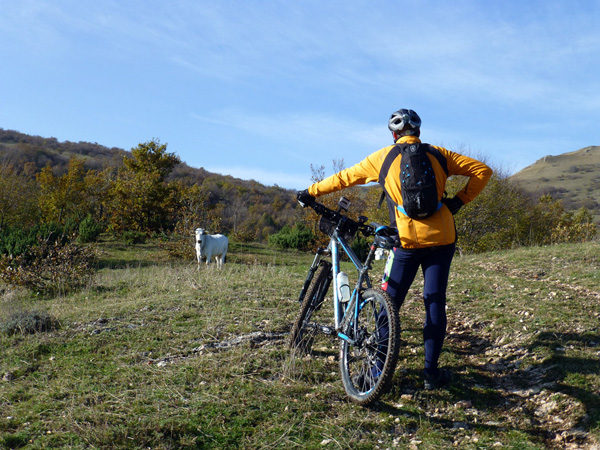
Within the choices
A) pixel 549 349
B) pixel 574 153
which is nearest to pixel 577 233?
pixel 549 349

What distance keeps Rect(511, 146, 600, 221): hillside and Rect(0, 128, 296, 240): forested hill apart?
30.5m

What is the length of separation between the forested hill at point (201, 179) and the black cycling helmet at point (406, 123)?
33194 millimetres

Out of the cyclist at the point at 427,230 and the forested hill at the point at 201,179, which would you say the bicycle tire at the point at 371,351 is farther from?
the forested hill at the point at 201,179

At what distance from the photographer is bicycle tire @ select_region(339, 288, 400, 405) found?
3.29 m

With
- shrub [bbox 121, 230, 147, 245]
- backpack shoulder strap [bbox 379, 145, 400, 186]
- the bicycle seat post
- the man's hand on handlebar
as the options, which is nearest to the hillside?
shrub [bbox 121, 230, 147, 245]

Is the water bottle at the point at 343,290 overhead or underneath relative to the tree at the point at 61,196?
underneath

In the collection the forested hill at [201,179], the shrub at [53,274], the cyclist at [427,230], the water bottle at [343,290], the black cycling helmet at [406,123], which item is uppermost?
the forested hill at [201,179]

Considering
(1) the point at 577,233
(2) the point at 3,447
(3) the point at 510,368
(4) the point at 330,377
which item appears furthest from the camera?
(1) the point at 577,233

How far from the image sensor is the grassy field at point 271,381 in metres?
3.27

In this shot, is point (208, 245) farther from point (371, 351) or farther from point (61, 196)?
point (61, 196)

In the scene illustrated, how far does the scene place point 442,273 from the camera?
374cm

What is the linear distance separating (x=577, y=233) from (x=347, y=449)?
2058cm

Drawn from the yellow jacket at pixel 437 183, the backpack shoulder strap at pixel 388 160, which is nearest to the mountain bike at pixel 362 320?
the yellow jacket at pixel 437 183

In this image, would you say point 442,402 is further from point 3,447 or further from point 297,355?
point 3,447
